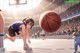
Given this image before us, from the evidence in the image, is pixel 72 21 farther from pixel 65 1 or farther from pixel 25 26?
pixel 25 26

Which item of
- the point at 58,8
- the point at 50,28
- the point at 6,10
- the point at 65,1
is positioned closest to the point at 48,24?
the point at 50,28

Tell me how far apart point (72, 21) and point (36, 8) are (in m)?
12.1

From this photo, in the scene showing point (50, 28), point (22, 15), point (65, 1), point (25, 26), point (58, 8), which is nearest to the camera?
point (25, 26)

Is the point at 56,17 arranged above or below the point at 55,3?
below

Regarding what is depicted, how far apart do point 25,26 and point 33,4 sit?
1476 inches

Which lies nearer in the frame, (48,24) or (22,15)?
(48,24)

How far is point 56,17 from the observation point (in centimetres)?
1013

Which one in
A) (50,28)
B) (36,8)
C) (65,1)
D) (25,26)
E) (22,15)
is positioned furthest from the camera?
(22,15)

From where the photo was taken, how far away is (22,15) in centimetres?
4666

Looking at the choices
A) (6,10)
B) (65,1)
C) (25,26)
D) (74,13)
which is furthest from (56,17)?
(6,10)

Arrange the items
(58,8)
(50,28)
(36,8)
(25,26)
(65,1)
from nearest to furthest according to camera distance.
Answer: (25,26), (50,28), (65,1), (58,8), (36,8)

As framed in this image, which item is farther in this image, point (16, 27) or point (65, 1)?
point (65, 1)

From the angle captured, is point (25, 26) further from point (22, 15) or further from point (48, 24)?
point (22, 15)

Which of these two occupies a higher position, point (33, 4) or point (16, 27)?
point (33, 4)
